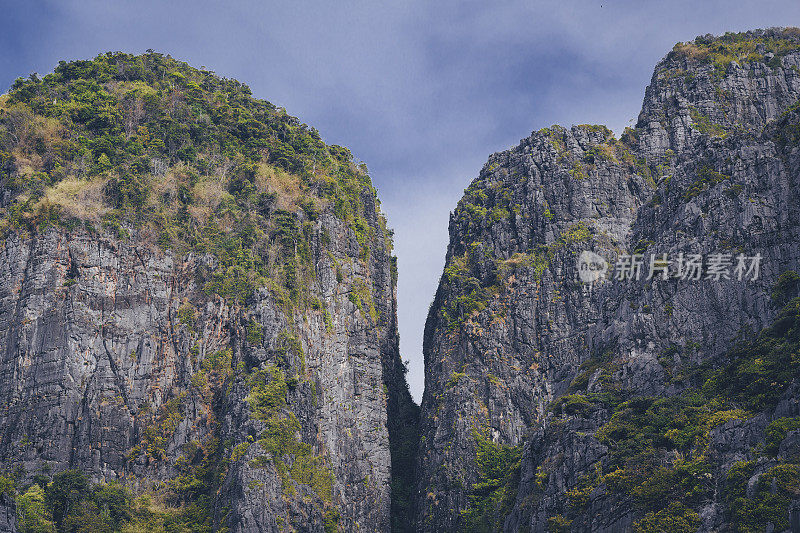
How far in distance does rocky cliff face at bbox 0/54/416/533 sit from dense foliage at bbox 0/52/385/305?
202mm

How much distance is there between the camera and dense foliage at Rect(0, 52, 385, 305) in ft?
334

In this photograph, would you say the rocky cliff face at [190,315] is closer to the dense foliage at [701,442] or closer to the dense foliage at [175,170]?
the dense foliage at [175,170]

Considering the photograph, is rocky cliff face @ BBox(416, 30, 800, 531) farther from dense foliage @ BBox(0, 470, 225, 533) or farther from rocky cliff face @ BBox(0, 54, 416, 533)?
dense foliage @ BBox(0, 470, 225, 533)

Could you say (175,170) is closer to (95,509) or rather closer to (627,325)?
(95,509)

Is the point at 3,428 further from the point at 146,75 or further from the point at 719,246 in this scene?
the point at 719,246

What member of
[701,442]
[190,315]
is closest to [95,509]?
[190,315]

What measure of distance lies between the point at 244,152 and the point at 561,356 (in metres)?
38.0

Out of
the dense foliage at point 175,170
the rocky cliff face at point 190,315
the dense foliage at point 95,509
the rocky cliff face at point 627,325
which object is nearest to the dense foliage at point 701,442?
the rocky cliff face at point 627,325

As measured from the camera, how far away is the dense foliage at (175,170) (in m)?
102

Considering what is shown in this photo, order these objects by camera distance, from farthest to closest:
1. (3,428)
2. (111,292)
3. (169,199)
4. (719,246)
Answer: (169,199) → (111,292) → (3,428) → (719,246)

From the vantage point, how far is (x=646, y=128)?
382 ft

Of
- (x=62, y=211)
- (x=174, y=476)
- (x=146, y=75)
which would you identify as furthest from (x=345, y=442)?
(x=146, y=75)

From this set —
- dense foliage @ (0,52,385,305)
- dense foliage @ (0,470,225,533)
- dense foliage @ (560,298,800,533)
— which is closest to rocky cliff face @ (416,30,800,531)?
dense foliage @ (560,298,800,533)

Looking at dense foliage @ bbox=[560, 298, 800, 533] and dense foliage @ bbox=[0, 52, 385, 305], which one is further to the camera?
dense foliage @ bbox=[0, 52, 385, 305]
